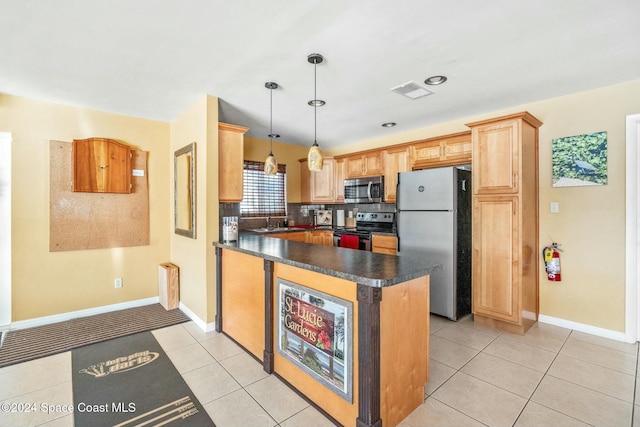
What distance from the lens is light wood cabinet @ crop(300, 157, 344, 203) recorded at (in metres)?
5.38

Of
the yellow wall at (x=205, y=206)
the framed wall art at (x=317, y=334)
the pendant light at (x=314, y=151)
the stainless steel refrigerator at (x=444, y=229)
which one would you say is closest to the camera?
the framed wall art at (x=317, y=334)

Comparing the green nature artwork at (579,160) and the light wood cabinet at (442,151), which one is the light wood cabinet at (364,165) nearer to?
the light wood cabinet at (442,151)

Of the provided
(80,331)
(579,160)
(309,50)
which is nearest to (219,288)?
(80,331)

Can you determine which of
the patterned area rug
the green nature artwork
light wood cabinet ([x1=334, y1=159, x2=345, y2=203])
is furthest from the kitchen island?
light wood cabinet ([x1=334, y1=159, x2=345, y2=203])

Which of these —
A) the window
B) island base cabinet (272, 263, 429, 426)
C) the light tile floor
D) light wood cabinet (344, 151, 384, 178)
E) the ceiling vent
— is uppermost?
the ceiling vent

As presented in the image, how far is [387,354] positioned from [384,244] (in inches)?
105

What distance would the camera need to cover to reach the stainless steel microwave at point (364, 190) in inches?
183

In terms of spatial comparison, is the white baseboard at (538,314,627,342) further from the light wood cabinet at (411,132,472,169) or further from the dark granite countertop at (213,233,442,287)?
the dark granite countertop at (213,233,442,287)

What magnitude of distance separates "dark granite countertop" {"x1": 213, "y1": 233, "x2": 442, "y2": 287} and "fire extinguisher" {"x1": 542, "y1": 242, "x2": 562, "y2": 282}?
2022 mm

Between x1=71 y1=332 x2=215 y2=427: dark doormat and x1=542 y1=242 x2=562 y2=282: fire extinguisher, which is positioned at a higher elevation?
x1=542 y1=242 x2=562 y2=282: fire extinguisher

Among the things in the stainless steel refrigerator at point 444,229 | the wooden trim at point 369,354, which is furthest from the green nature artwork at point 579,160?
the wooden trim at point 369,354

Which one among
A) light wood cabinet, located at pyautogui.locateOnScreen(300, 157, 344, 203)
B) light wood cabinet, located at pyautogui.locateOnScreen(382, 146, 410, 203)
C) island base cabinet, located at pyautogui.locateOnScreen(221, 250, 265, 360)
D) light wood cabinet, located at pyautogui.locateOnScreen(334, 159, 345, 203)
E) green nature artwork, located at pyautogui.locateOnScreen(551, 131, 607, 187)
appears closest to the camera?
island base cabinet, located at pyautogui.locateOnScreen(221, 250, 265, 360)

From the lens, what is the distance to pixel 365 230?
15.7 feet

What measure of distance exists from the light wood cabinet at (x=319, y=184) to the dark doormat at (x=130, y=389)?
3421 millimetres
